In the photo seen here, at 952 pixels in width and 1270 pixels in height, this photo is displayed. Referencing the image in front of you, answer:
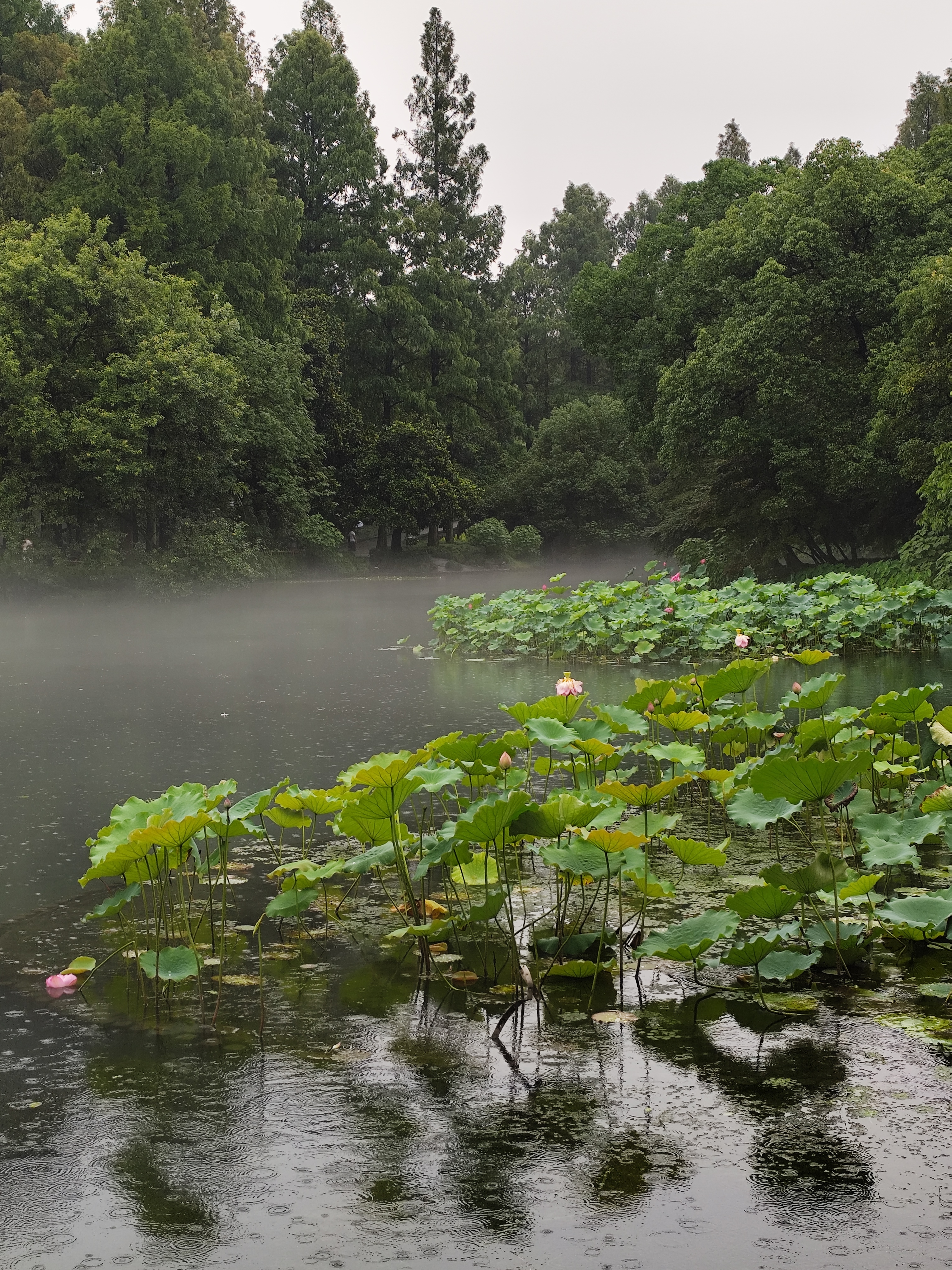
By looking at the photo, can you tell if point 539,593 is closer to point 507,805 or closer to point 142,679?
point 142,679

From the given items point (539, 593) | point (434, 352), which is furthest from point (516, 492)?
point (539, 593)

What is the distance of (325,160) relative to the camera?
4241 centimetres

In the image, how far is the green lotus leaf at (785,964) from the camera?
10.4 feet

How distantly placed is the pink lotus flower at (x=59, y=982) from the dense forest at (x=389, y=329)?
13.9 metres

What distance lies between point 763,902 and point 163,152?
3164 centimetres

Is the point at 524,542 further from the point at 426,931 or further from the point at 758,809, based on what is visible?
the point at 426,931

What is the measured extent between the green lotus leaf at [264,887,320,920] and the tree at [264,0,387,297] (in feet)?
132

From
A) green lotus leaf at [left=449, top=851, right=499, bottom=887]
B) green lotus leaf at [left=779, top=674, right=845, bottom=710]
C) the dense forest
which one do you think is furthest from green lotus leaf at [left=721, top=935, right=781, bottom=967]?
the dense forest

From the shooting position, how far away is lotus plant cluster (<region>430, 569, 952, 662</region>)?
39.7ft

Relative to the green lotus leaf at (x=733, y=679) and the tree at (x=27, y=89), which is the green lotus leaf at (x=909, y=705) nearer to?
the green lotus leaf at (x=733, y=679)

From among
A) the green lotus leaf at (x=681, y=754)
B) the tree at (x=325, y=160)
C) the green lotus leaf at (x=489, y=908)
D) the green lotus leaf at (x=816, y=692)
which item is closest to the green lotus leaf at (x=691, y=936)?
the green lotus leaf at (x=489, y=908)

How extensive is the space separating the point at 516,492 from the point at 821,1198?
1778 inches

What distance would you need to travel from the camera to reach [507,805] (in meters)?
3.40

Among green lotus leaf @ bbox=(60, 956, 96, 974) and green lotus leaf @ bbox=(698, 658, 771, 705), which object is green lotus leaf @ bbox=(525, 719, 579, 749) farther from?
green lotus leaf @ bbox=(60, 956, 96, 974)
